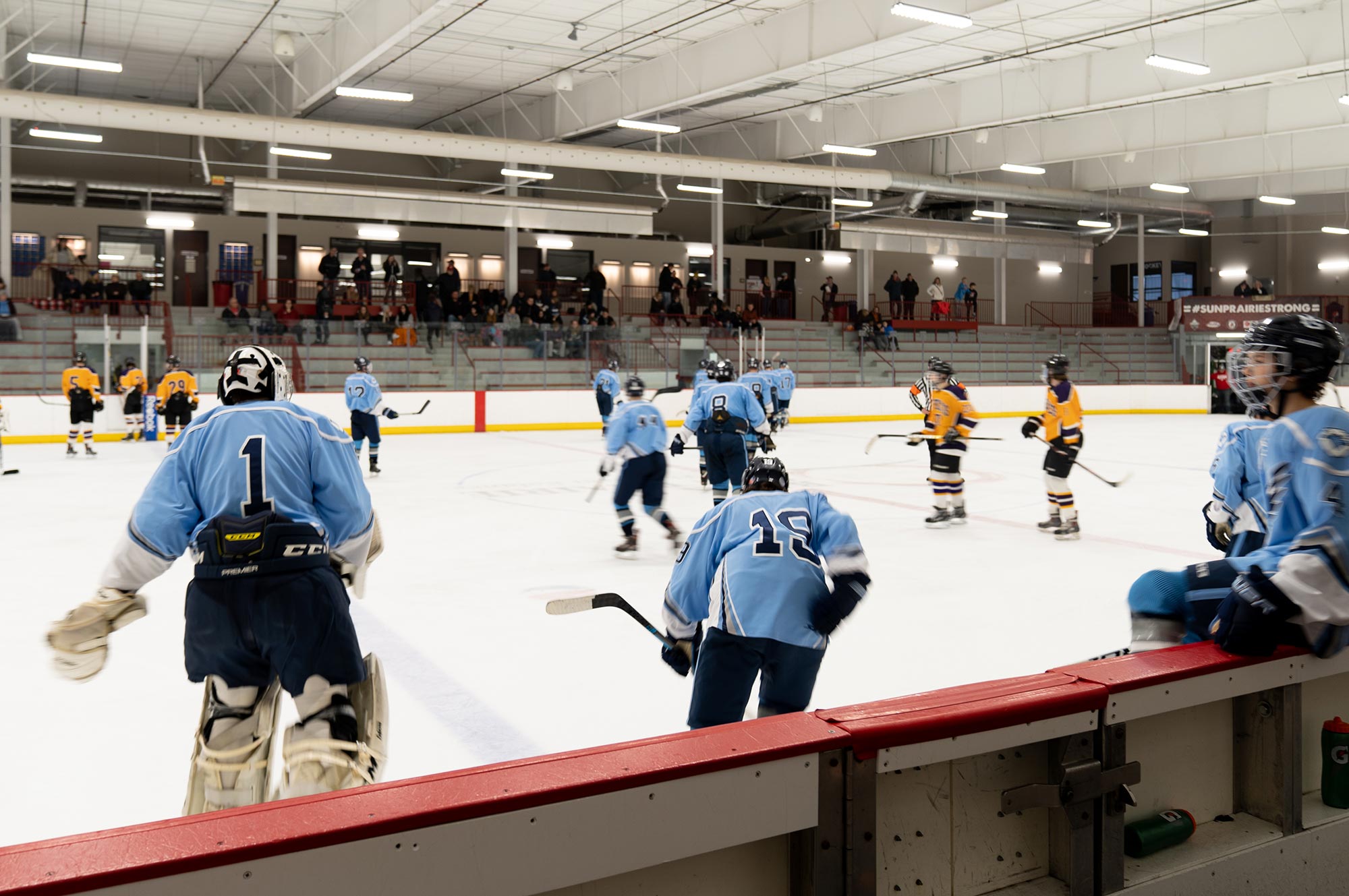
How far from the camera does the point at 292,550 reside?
7.89ft

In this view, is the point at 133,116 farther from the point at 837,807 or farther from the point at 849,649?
the point at 837,807

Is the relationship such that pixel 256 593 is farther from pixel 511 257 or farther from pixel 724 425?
pixel 511 257

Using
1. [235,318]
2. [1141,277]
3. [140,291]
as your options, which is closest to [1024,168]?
[1141,277]

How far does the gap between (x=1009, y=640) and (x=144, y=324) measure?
16.1 metres

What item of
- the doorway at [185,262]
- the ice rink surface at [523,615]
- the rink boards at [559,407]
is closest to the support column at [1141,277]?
the rink boards at [559,407]

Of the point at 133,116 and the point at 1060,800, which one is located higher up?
the point at 133,116

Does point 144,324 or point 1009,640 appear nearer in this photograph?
point 1009,640

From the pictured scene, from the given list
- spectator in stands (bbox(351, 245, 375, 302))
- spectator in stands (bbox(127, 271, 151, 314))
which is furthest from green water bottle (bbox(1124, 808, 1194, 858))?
spectator in stands (bbox(351, 245, 375, 302))

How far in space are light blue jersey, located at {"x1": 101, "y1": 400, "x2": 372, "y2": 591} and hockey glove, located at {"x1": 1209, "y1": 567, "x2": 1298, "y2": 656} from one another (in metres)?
1.87

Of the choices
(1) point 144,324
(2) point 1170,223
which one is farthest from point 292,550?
(2) point 1170,223

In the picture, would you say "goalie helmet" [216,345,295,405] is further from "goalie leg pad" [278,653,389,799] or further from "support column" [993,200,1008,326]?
"support column" [993,200,1008,326]

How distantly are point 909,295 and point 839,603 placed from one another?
2660cm

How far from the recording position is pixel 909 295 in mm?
28391

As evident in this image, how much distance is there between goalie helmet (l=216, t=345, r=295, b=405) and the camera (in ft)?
8.39
